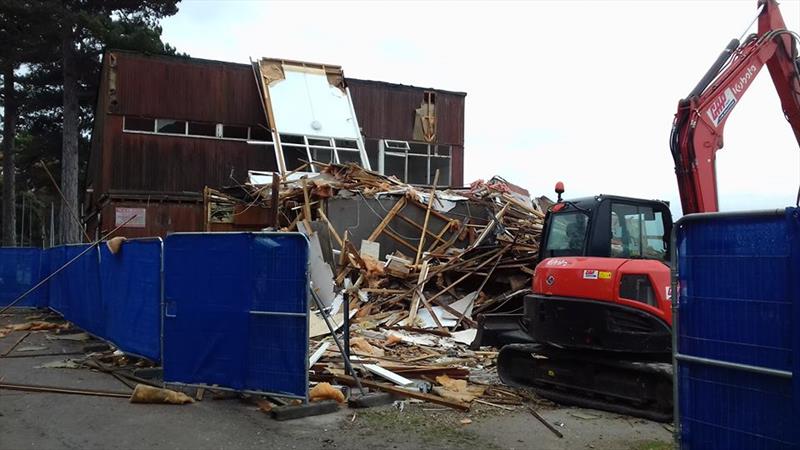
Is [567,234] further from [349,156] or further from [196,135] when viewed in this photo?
[196,135]

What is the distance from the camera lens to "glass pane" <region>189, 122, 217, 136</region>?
24516 millimetres

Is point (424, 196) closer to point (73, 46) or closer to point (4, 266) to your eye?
point (4, 266)

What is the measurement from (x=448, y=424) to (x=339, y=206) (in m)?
10.9

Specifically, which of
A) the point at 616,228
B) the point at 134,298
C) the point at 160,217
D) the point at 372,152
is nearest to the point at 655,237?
the point at 616,228

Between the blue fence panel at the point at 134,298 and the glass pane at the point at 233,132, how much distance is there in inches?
566

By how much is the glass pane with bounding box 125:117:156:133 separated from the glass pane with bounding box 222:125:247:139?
2.50 m

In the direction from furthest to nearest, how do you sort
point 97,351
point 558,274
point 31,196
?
point 31,196, point 97,351, point 558,274

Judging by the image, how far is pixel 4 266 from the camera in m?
19.0

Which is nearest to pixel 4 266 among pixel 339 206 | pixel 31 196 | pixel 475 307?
pixel 339 206

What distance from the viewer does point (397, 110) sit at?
90.4 ft

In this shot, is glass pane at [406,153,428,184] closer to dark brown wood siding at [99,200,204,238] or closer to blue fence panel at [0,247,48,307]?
dark brown wood siding at [99,200,204,238]

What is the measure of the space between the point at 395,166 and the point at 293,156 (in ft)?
17.5

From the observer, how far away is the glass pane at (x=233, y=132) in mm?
24844

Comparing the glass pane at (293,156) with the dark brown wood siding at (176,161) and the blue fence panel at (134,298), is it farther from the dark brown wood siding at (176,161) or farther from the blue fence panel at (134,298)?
the blue fence panel at (134,298)
